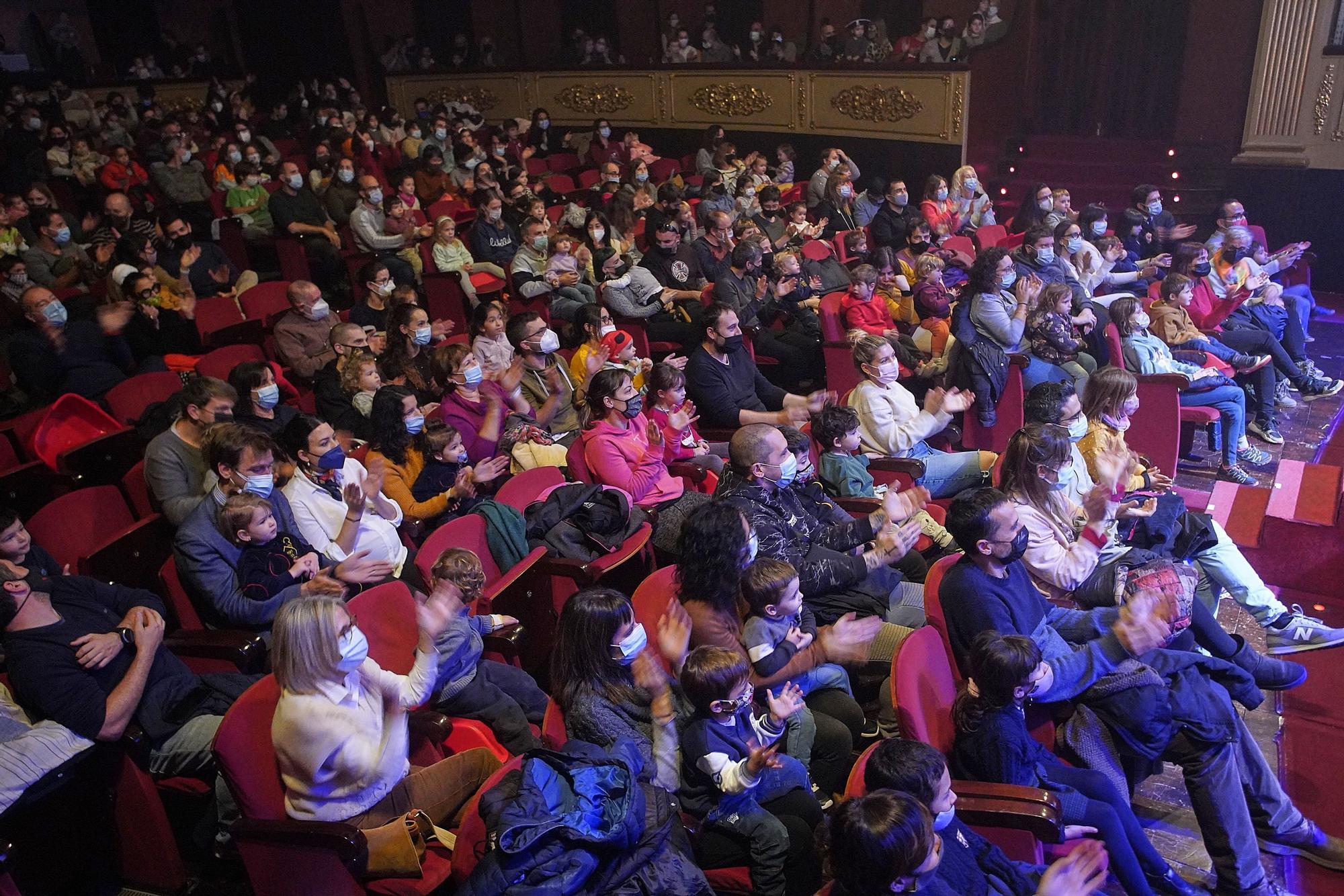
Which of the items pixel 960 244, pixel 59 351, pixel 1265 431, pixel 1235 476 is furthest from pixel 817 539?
pixel 960 244

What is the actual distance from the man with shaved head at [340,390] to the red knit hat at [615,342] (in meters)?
1.05

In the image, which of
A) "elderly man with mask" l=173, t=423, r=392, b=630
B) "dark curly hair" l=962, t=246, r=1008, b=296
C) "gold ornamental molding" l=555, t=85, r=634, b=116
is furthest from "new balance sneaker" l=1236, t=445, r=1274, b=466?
"gold ornamental molding" l=555, t=85, r=634, b=116

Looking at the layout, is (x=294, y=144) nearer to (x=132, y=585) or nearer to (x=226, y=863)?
(x=132, y=585)

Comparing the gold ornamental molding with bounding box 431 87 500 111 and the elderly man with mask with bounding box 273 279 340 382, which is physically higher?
the elderly man with mask with bounding box 273 279 340 382

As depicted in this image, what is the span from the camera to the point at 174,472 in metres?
3.34

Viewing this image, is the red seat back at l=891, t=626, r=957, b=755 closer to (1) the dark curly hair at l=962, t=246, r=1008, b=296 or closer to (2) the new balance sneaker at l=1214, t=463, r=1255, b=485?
(1) the dark curly hair at l=962, t=246, r=1008, b=296

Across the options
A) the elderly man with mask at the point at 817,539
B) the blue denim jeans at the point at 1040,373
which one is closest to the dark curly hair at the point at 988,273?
the blue denim jeans at the point at 1040,373

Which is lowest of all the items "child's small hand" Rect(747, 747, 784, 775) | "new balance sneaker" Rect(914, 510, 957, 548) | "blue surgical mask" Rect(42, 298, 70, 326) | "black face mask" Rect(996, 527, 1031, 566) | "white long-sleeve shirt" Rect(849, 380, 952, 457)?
"new balance sneaker" Rect(914, 510, 957, 548)

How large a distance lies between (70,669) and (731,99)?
9.95 m

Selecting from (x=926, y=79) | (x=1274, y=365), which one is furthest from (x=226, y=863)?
(x=926, y=79)

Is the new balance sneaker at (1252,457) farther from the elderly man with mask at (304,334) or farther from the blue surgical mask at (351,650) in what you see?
the elderly man with mask at (304,334)

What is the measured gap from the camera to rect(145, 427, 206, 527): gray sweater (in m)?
3.29

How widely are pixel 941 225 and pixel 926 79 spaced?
10.5 ft

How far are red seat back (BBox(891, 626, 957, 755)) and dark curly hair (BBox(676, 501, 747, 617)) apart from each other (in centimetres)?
48
